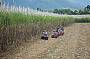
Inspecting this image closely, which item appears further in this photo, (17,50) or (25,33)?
(25,33)

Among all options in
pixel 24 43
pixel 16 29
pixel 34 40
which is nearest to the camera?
pixel 16 29

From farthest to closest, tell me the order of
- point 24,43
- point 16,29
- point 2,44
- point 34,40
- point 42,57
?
point 34,40 < point 24,43 < point 16,29 < point 2,44 < point 42,57

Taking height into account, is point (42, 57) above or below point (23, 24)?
below

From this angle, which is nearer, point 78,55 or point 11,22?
point 78,55

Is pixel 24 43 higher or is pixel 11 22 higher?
pixel 11 22

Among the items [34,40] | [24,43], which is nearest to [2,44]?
[24,43]

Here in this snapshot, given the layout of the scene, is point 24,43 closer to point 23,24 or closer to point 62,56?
point 23,24

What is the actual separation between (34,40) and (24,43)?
255 cm

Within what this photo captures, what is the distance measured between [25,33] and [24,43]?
1062 millimetres

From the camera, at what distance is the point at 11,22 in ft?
47.1

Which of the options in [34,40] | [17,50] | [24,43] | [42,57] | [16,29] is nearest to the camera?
[42,57]

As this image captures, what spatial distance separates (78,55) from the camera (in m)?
12.9

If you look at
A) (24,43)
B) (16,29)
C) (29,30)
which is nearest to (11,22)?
(16,29)

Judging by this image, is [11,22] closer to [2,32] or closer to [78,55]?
[2,32]
